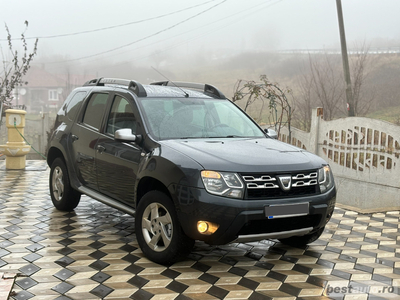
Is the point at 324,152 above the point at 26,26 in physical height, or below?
below

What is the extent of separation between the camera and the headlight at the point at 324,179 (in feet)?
13.9

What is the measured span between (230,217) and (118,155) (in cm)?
165

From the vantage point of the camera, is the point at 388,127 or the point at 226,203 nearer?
the point at 226,203

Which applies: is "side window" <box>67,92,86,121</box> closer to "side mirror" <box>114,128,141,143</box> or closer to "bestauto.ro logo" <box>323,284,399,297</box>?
"side mirror" <box>114,128,141,143</box>

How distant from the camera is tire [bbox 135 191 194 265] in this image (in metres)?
4.00

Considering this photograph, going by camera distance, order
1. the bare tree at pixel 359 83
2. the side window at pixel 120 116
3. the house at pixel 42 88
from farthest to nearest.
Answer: the house at pixel 42 88, the bare tree at pixel 359 83, the side window at pixel 120 116

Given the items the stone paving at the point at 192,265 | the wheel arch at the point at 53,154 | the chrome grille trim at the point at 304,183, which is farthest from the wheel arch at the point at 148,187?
the wheel arch at the point at 53,154

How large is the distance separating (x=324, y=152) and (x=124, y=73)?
7199 centimetres

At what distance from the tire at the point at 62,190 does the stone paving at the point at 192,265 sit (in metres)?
0.21

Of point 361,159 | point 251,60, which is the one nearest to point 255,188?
point 361,159

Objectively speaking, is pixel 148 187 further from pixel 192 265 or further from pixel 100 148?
pixel 100 148

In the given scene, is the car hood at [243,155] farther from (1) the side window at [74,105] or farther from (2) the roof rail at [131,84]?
(1) the side window at [74,105]

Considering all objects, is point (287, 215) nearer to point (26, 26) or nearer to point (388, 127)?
point (388, 127)

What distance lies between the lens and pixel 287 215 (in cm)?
388
